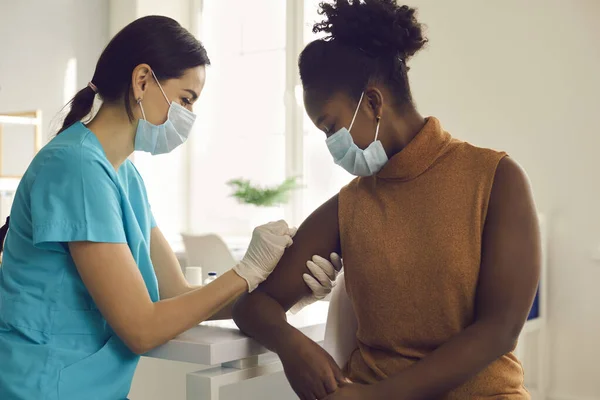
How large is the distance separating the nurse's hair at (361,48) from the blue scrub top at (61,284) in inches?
16.0

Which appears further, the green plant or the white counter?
the green plant

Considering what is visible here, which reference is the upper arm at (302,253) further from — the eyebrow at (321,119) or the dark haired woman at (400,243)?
the eyebrow at (321,119)

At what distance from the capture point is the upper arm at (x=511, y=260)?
1116mm

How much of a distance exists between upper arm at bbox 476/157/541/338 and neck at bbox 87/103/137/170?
2.30ft

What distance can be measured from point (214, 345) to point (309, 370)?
157mm

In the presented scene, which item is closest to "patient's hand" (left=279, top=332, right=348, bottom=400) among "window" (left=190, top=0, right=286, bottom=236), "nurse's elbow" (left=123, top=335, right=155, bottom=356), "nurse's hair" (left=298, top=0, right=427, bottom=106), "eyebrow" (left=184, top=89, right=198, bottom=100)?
"nurse's elbow" (left=123, top=335, right=155, bottom=356)

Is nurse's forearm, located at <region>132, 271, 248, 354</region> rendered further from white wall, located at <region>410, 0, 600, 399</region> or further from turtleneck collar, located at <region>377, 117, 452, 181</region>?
white wall, located at <region>410, 0, 600, 399</region>

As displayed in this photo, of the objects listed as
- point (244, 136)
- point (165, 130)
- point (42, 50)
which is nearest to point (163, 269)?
point (165, 130)

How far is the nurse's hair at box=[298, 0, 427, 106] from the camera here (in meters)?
1.23

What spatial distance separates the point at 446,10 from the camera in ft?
11.0

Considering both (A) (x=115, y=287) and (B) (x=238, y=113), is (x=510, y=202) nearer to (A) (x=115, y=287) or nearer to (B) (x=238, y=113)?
(A) (x=115, y=287)

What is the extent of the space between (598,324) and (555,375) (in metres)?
0.29

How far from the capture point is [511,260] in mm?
1117

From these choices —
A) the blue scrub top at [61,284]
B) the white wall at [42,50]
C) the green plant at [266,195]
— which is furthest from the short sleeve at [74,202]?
the white wall at [42,50]
